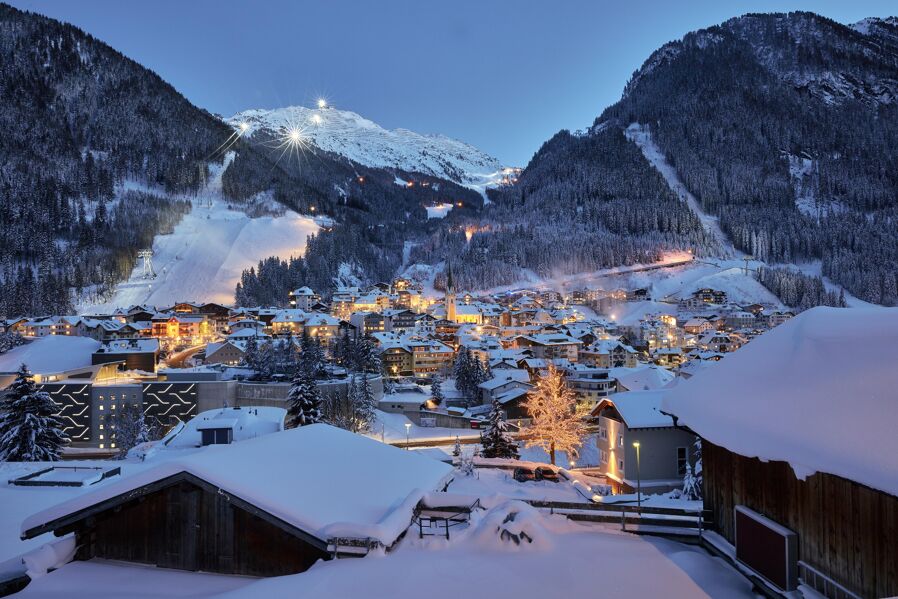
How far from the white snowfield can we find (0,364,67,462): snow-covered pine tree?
28.6 meters

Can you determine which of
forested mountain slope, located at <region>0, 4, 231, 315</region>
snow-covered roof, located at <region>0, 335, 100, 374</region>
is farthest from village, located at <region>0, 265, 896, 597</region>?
forested mountain slope, located at <region>0, 4, 231, 315</region>

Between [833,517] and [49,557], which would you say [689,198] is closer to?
[833,517]

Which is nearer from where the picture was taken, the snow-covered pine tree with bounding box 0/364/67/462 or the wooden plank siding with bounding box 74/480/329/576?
the wooden plank siding with bounding box 74/480/329/576

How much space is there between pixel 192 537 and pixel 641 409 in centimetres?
1756

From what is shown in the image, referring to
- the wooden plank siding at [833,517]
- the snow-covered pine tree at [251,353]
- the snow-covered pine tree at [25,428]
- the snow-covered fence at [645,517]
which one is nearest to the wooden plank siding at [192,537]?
the snow-covered fence at [645,517]

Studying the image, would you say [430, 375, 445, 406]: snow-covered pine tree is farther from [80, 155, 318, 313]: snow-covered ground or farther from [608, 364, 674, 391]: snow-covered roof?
[80, 155, 318, 313]: snow-covered ground

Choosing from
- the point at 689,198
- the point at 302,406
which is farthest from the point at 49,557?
the point at 689,198

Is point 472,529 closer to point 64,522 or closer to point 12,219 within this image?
point 64,522

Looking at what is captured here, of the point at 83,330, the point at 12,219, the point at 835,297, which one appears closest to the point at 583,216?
the point at 835,297

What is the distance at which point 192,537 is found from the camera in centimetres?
628

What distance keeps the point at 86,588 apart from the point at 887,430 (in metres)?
8.18

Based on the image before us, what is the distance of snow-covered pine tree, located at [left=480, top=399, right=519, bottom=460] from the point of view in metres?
28.1

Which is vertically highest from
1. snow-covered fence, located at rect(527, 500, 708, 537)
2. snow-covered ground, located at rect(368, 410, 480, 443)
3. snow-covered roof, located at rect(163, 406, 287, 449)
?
snow-covered fence, located at rect(527, 500, 708, 537)

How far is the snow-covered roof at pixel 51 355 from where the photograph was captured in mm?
51250
